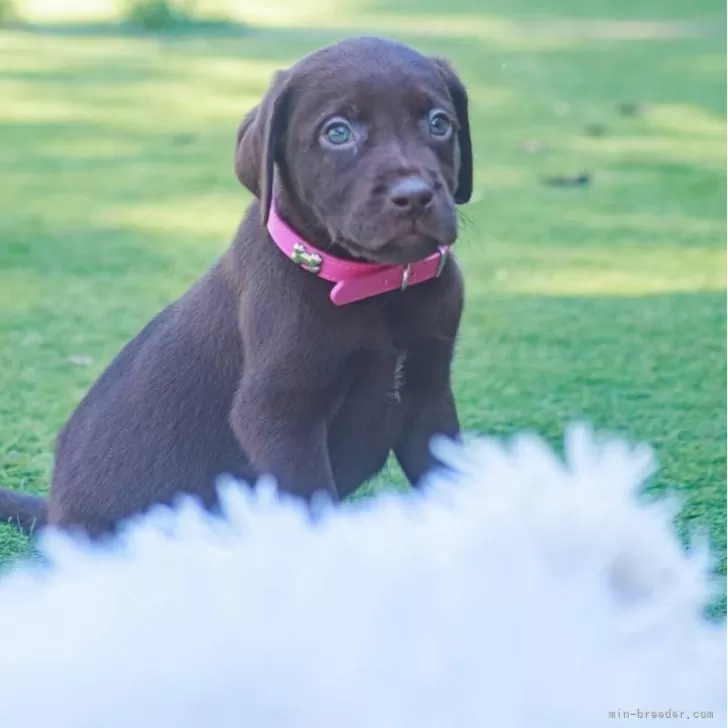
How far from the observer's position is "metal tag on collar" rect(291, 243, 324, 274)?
5.47 ft

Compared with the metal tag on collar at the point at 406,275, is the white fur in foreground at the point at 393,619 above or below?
above

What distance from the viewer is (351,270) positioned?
1663 millimetres

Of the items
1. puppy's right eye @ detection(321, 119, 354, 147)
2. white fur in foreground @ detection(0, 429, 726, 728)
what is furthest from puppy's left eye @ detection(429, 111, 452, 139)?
white fur in foreground @ detection(0, 429, 726, 728)

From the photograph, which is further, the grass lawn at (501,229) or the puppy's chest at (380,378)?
the grass lawn at (501,229)

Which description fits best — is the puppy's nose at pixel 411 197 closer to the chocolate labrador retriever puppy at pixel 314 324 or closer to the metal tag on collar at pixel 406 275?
the chocolate labrador retriever puppy at pixel 314 324

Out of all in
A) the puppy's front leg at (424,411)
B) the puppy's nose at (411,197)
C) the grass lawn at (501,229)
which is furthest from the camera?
the grass lawn at (501,229)

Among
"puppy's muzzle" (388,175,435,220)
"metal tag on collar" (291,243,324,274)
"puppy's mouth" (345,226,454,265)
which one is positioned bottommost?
"metal tag on collar" (291,243,324,274)

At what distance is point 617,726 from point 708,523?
1246 mm

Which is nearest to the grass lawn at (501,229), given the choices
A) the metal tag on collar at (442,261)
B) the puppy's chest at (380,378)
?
the metal tag on collar at (442,261)

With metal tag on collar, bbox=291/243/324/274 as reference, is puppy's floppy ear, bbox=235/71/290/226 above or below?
above

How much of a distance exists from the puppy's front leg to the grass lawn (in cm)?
22

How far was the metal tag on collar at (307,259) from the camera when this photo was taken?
1.67 metres

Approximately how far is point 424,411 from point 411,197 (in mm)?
366

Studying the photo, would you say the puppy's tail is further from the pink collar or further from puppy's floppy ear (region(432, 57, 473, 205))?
puppy's floppy ear (region(432, 57, 473, 205))
